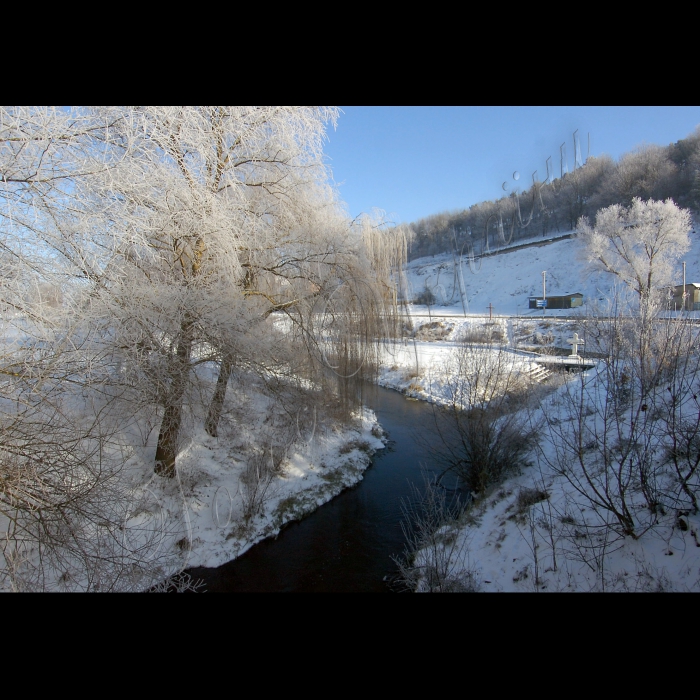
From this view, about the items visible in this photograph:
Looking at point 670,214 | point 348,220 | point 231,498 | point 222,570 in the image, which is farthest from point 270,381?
point 670,214

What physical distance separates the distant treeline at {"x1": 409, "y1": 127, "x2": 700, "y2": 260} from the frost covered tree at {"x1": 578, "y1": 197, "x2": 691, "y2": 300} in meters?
0.95

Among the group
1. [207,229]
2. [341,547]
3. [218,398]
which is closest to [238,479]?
[218,398]

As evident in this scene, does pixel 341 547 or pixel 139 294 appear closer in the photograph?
pixel 139 294

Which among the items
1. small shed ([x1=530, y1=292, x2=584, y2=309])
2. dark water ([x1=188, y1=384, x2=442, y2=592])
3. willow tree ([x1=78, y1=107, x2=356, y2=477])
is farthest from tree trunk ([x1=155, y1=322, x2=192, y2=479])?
small shed ([x1=530, y1=292, x2=584, y2=309])

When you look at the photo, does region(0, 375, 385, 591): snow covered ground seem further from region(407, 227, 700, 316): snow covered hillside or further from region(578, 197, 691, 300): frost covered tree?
region(578, 197, 691, 300): frost covered tree

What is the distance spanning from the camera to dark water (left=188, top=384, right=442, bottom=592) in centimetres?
476

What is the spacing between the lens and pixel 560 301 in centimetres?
1482

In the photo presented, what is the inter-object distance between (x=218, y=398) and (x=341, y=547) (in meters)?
2.84

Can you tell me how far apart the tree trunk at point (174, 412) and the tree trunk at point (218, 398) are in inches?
20.4

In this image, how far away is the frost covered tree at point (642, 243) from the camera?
21.2ft

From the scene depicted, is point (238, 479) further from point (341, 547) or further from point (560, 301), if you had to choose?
point (560, 301)

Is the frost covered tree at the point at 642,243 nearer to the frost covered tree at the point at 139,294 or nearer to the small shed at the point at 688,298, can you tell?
the small shed at the point at 688,298

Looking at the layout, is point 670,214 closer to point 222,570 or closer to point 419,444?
point 419,444

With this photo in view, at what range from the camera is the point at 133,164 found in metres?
3.32
